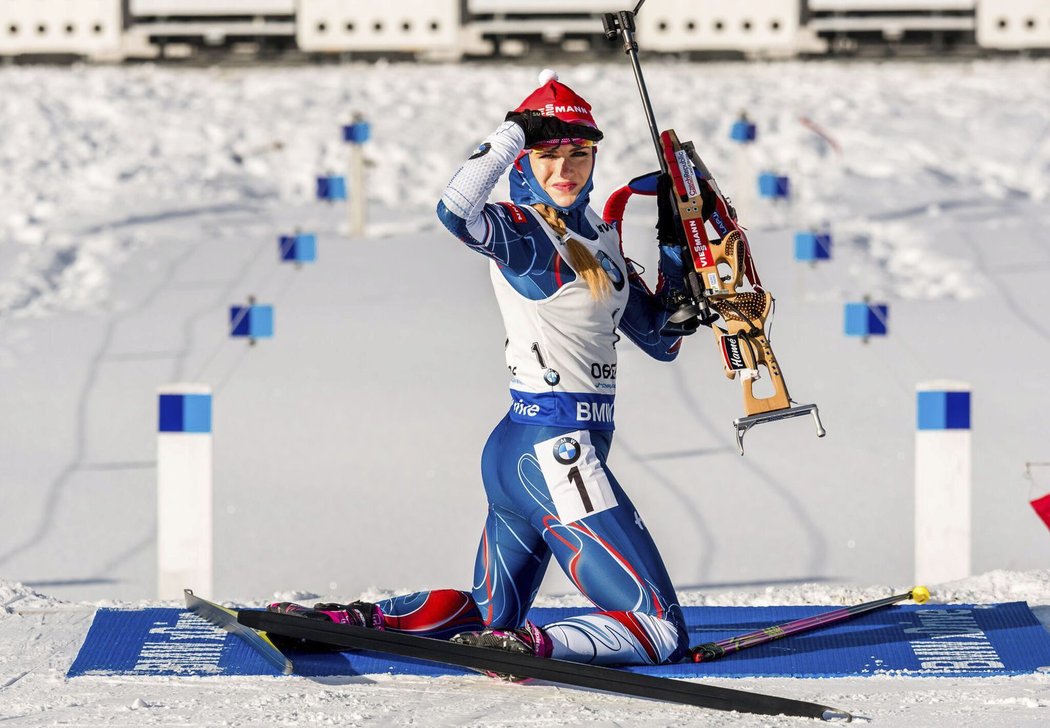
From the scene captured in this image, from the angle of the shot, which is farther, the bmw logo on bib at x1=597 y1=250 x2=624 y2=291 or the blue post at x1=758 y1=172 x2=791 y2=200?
the blue post at x1=758 y1=172 x2=791 y2=200

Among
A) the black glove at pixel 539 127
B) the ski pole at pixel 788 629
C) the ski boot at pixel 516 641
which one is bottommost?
the ski pole at pixel 788 629

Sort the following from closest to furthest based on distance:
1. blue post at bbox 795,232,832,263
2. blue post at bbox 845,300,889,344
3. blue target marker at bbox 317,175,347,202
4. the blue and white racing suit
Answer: the blue and white racing suit → blue post at bbox 845,300,889,344 → blue post at bbox 795,232,832,263 → blue target marker at bbox 317,175,347,202

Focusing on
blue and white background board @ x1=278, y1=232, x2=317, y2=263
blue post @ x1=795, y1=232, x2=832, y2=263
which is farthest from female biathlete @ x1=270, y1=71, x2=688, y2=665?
blue and white background board @ x1=278, y1=232, x2=317, y2=263

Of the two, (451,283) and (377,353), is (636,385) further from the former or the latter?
(451,283)

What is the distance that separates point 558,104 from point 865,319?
12.4ft

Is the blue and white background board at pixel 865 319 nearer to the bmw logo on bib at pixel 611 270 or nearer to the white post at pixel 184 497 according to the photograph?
the white post at pixel 184 497

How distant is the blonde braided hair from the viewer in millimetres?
4371

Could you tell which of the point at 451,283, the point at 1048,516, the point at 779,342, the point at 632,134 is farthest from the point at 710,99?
the point at 1048,516

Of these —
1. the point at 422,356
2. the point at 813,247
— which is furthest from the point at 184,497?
the point at 813,247

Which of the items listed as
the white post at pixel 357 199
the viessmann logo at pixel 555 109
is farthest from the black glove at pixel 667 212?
the white post at pixel 357 199

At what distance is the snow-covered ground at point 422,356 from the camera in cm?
551

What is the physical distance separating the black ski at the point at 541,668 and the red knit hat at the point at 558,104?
4.45ft

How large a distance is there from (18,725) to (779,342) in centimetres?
702

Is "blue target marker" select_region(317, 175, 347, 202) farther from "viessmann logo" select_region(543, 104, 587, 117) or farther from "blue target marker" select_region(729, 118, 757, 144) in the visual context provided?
"viessmann logo" select_region(543, 104, 587, 117)
